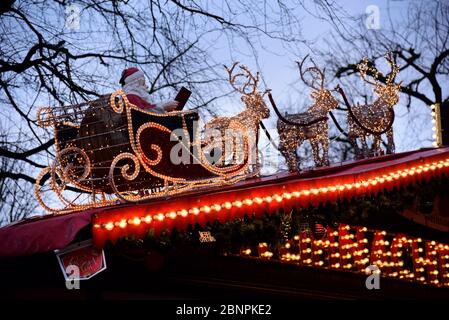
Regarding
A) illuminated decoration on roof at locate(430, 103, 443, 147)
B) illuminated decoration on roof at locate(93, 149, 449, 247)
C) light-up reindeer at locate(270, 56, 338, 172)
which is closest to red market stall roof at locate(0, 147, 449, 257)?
illuminated decoration on roof at locate(93, 149, 449, 247)

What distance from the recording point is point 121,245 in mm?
7078

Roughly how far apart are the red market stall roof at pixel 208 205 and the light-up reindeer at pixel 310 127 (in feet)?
3.24

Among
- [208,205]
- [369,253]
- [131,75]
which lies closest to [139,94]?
[131,75]

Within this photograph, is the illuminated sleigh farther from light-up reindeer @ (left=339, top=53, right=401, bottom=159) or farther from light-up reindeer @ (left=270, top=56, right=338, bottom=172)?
light-up reindeer @ (left=339, top=53, right=401, bottom=159)

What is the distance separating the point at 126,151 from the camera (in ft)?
25.1

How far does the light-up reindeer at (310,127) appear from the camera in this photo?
9773 millimetres

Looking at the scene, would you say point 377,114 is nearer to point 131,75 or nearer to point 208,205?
point 131,75

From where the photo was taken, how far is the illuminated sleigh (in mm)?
7621

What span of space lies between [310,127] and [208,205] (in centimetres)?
321

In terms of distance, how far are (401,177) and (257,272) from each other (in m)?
2.12

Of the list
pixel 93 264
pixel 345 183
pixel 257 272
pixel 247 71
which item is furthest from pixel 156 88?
pixel 93 264

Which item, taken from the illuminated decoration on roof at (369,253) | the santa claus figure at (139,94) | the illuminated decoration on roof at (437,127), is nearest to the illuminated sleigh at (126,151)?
the santa claus figure at (139,94)

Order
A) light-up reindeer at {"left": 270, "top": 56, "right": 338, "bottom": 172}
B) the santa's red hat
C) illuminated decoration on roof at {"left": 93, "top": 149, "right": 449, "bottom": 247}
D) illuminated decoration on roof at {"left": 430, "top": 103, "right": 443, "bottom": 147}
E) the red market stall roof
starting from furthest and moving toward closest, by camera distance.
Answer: illuminated decoration on roof at {"left": 430, "top": 103, "right": 443, "bottom": 147} < light-up reindeer at {"left": 270, "top": 56, "right": 338, "bottom": 172} < the santa's red hat < illuminated decoration on roof at {"left": 93, "top": 149, "right": 449, "bottom": 247} < the red market stall roof

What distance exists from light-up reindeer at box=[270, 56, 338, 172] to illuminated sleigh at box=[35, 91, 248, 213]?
5.43 ft
